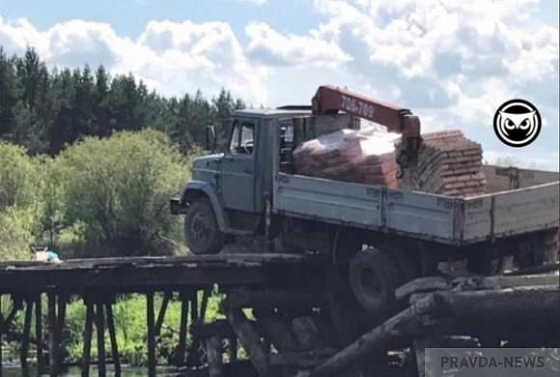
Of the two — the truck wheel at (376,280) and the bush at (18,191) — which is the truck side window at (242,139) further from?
the bush at (18,191)

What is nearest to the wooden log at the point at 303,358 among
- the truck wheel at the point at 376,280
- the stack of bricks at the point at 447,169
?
the truck wheel at the point at 376,280

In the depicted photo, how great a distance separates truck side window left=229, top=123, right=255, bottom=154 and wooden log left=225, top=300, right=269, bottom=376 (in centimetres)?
258

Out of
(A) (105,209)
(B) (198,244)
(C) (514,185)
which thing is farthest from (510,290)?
(A) (105,209)

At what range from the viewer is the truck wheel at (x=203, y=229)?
21.9 meters

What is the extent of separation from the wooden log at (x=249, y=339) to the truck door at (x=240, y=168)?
5.86 ft

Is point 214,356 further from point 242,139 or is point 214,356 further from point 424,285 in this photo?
point 424,285

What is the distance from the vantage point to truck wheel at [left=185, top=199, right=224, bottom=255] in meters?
21.9

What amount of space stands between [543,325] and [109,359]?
15.0 m

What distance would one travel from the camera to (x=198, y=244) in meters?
22.4

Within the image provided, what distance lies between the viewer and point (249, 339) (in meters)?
21.5

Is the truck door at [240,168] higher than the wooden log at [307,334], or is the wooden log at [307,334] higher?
the truck door at [240,168]

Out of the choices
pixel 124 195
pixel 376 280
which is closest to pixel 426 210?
pixel 376 280

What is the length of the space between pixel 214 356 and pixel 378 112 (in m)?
5.43

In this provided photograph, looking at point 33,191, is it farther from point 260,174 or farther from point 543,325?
→ point 543,325
